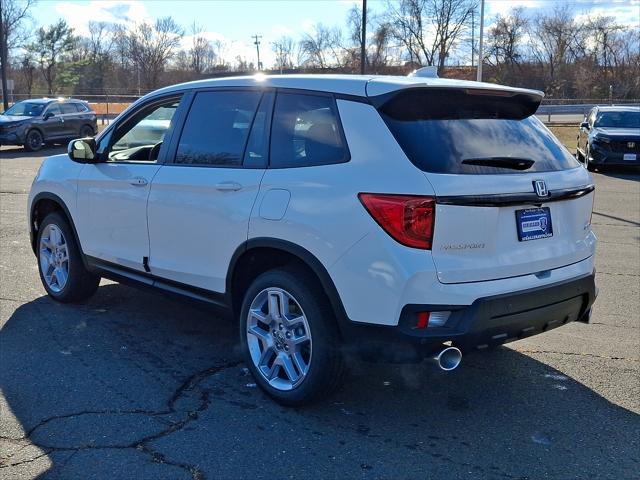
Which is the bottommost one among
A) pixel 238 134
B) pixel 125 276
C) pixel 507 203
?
pixel 125 276

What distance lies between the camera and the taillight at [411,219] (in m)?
3.38

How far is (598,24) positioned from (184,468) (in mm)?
74511

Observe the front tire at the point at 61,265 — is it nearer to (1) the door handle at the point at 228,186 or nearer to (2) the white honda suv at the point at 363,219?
(2) the white honda suv at the point at 363,219

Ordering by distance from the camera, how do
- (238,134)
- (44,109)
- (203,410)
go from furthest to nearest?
(44,109) → (238,134) → (203,410)

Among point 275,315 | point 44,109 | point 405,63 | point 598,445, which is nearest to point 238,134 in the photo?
point 275,315

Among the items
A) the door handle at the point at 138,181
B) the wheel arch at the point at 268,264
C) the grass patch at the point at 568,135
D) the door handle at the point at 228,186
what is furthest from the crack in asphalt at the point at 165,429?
the grass patch at the point at 568,135

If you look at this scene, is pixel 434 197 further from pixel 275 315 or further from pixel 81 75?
pixel 81 75

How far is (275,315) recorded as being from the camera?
4074mm

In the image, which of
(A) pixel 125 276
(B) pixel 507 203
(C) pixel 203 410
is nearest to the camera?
(B) pixel 507 203

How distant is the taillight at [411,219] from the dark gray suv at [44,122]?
68.9ft

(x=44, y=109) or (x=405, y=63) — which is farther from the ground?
(x=405, y=63)

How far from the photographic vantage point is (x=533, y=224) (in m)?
3.74

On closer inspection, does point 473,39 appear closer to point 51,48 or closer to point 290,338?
point 51,48

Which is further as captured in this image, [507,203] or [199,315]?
[199,315]
